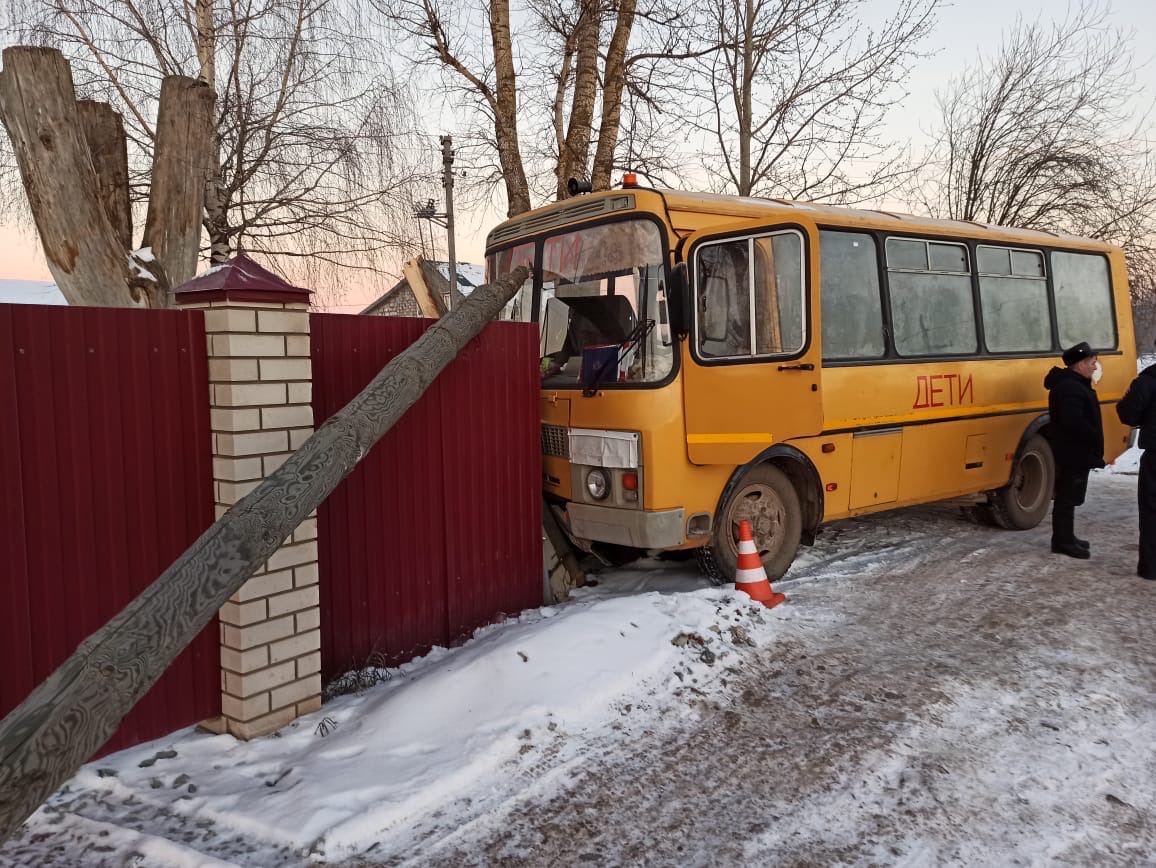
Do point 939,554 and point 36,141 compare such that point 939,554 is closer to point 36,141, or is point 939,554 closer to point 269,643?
point 269,643

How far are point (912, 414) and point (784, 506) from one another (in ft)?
5.15

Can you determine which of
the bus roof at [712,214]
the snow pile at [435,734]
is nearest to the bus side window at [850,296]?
the bus roof at [712,214]

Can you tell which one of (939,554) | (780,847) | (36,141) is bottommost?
(780,847)

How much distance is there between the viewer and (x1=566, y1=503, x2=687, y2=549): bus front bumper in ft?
18.0

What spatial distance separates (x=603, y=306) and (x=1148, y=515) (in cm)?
458

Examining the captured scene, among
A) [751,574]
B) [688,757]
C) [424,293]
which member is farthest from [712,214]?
[424,293]

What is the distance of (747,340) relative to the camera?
18.5 feet

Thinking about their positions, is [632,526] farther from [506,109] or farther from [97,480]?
[506,109]

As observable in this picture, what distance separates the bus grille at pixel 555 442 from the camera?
6098mm

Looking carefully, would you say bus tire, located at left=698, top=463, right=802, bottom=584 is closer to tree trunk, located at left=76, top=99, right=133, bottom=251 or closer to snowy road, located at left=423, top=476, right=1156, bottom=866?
snowy road, located at left=423, top=476, right=1156, bottom=866

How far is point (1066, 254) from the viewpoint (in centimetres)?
865

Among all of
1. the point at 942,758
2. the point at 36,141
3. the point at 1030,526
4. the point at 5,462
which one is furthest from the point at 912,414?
the point at 36,141

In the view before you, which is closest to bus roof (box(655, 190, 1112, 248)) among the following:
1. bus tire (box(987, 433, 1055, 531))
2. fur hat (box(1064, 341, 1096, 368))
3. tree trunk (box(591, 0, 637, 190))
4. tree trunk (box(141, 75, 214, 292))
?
fur hat (box(1064, 341, 1096, 368))

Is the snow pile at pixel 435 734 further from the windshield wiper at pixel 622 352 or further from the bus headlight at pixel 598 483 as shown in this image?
the windshield wiper at pixel 622 352
